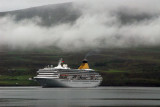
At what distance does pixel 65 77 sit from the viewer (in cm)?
15625

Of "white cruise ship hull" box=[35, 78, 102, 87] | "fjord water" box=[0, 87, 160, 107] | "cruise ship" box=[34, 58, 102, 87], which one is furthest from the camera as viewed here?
"cruise ship" box=[34, 58, 102, 87]

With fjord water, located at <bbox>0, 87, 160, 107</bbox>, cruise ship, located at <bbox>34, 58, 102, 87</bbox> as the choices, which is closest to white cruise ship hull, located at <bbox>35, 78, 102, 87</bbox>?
cruise ship, located at <bbox>34, 58, 102, 87</bbox>

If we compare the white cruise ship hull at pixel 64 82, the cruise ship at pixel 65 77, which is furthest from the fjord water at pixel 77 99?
the cruise ship at pixel 65 77

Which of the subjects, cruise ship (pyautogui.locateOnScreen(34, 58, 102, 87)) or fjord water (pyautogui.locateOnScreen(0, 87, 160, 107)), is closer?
fjord water (pyautogui.locateOnScreen(0, 87, 160, 107))

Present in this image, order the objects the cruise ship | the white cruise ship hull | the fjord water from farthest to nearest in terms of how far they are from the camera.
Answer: the cruise ship
the white cruise ship hull
the fjord water

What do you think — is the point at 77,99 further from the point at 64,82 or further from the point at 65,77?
the point at 65,77

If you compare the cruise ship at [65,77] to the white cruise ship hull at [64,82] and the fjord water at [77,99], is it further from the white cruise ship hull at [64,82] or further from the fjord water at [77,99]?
the fjord water at [77,99]

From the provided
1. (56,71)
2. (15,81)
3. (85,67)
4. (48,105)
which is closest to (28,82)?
(15,81)

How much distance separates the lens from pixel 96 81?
168 m

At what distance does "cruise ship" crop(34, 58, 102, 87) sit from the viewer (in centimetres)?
15025

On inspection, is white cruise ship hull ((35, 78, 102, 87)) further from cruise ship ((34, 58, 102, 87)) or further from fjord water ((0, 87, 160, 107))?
fjord water ((0, 87, 160, 107))

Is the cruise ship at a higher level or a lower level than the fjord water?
higher

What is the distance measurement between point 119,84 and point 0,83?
57.1 metres

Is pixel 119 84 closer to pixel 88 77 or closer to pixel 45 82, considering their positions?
pixel 88 77
